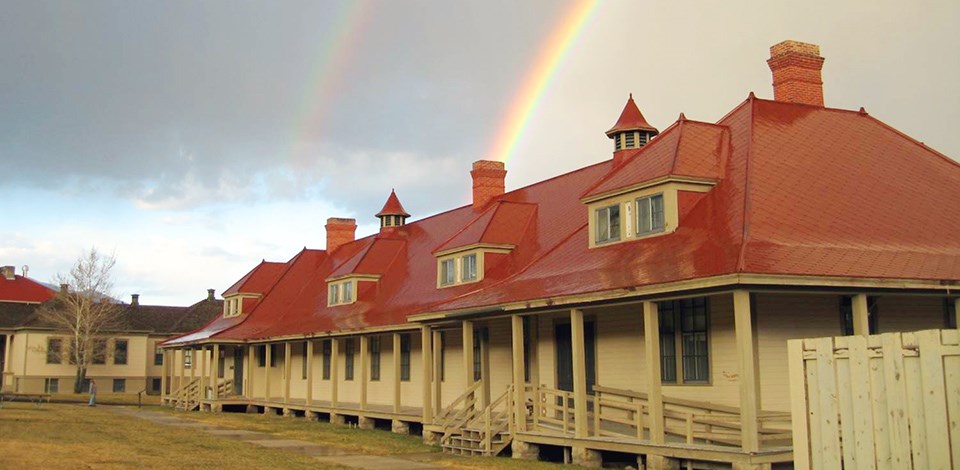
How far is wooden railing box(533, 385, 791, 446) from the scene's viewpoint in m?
17.0

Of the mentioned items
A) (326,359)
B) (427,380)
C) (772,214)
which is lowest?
(427,380)

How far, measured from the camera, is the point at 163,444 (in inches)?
945

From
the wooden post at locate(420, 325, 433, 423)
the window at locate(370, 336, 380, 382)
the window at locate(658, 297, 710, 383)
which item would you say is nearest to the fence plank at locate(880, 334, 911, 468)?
the window at locate(658, 297, 710, 383)

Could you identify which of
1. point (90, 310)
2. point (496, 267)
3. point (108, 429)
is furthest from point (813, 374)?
point (90, 310)

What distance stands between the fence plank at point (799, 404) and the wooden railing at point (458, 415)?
1453cm

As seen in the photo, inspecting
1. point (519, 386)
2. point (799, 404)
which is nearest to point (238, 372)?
point (519, 386)

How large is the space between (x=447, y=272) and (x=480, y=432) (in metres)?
9.59

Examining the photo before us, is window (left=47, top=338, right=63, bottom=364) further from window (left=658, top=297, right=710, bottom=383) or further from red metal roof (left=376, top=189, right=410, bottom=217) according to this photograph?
window (left=658, top=297, right=710, bottom=383)

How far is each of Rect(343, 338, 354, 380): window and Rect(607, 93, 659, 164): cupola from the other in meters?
13.2

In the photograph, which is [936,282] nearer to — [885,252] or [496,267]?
[885,252]

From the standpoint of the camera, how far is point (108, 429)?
94.1 ft

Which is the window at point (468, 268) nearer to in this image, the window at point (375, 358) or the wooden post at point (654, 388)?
the window at point (375, 358)

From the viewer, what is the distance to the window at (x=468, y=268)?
29.5 meters

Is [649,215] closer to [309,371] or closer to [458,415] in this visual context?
[458,415]
